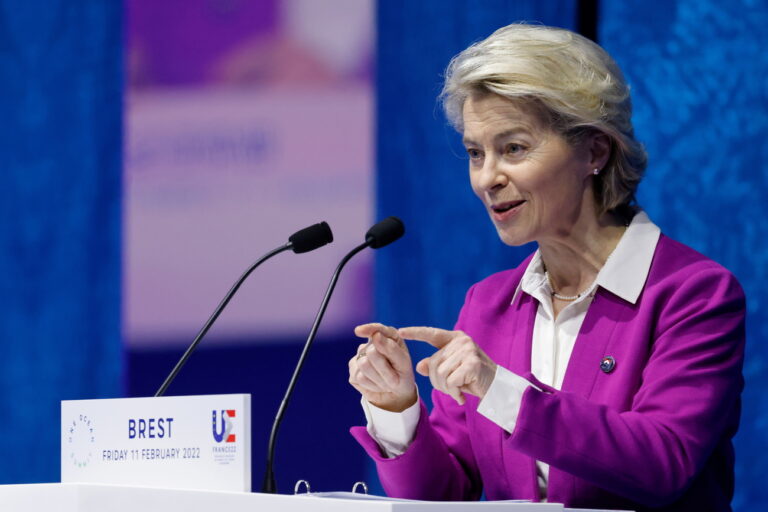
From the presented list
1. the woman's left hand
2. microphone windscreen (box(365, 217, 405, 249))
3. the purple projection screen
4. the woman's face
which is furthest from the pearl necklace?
the purple projection screen

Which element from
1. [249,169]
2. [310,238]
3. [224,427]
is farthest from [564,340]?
[249,169]

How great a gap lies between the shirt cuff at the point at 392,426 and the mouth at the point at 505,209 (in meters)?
0.39

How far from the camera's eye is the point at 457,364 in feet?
5.58

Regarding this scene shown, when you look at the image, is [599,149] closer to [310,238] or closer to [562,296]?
[562,296]

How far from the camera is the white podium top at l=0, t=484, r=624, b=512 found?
4.31 ft

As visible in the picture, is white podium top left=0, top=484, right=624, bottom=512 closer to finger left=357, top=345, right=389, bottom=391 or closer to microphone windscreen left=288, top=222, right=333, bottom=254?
finger left=357, top=345, right=389, bottom=391

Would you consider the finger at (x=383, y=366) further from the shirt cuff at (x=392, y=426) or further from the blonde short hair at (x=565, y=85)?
the blonde short hair at (x=565, y=85)

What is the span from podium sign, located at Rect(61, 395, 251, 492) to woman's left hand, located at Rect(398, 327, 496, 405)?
0.32 m

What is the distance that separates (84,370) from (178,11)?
1.26 m

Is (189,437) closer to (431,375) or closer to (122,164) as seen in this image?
(431,375)

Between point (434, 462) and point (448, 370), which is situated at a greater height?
point (448, 370)

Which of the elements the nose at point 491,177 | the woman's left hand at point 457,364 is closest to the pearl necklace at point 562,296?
the nose at point 491,177

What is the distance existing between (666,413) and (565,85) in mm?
651

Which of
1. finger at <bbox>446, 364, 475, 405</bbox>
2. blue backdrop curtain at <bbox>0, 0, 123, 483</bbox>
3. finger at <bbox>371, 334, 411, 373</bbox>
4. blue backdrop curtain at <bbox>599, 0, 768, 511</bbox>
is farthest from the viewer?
blue backdrop curtain at <bbox>0, 0, 123, 483</bbox>
